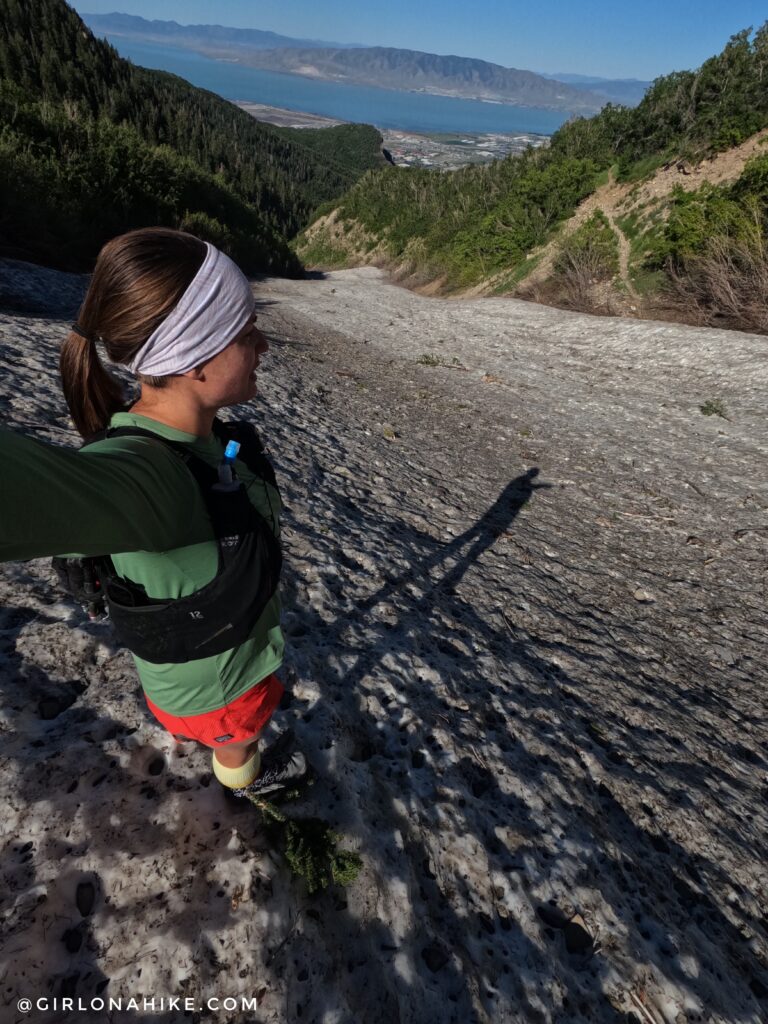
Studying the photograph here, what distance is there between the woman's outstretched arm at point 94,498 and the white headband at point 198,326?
276 millimetres

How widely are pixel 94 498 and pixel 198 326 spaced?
2.05 feet

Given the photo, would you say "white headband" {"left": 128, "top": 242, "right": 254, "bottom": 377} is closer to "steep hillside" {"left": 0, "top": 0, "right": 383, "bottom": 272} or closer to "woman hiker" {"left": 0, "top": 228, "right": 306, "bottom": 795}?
"woman hiker" {"left": 0, "top": 228, "right": 306, "bottom": 795}

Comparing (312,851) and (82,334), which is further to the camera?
(312,851)

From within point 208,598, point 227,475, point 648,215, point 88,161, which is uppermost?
point 648,215

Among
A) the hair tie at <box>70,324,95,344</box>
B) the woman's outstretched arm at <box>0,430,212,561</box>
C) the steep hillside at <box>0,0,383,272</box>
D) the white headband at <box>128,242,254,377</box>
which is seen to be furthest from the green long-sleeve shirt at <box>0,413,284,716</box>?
the steep hillside at <box>0,0,383,272</box>

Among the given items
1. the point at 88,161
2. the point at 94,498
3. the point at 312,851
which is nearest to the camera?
the point at 94,498

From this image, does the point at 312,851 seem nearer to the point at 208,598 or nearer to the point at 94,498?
the point at 208,598

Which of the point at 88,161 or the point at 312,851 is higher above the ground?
the point at 88,161

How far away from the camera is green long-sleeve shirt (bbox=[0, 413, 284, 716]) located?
84cm

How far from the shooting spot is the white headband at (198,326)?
133 centimetres

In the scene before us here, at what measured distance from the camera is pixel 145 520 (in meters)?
1.10

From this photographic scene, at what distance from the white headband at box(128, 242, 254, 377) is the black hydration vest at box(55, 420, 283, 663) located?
0.21 m

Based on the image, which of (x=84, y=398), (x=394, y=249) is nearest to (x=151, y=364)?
(x=84, y=398)

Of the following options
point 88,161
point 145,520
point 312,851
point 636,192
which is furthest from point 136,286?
point 88,161
